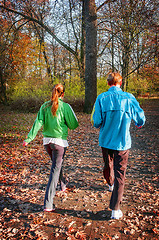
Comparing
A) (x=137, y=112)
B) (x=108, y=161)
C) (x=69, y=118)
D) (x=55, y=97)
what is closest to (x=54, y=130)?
(x=69, y=118)

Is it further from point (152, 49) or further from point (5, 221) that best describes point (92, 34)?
point (5, 221)

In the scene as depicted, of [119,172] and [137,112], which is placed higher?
[137,112]

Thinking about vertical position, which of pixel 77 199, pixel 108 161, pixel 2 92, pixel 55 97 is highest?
pixel 2 92

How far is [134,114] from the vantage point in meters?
3.08

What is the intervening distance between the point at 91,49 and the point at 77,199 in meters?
11.5

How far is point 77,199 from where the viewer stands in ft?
12.6

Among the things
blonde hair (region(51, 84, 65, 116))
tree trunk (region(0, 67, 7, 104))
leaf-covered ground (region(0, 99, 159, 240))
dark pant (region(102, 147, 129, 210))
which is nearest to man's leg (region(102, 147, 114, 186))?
dark pant (region(102, 147, 129, 210))

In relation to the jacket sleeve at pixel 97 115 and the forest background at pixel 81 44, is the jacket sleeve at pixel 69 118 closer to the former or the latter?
the jacket sleeve at pixel 97 115

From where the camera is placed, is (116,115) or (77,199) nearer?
(116,115)

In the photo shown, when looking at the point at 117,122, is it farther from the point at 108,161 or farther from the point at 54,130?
the point at 54,130

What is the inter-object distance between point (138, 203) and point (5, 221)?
218 cm

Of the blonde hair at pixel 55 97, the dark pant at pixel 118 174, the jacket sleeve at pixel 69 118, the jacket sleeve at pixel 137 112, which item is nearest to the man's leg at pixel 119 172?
the dark pant at pixel 118 174

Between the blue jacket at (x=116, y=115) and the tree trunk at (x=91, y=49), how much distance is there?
11.2m

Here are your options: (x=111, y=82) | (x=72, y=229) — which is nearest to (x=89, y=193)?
(x=72, y=229)
